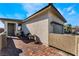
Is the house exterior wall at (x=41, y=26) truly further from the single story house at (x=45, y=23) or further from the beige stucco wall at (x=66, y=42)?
the beige stucco wall at (x=66, y=42)

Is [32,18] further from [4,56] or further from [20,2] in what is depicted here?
[4,56]

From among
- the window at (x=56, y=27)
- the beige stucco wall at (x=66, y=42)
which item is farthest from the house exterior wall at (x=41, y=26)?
the window at (x=56, y=27)

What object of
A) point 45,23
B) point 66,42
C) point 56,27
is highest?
point 45,23

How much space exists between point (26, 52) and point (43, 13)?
6.49 feet

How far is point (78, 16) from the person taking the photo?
407 cm

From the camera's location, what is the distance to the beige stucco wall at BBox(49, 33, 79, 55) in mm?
3601

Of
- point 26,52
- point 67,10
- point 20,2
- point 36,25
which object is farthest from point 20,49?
point 67,10

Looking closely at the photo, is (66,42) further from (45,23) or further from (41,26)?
(41,26)

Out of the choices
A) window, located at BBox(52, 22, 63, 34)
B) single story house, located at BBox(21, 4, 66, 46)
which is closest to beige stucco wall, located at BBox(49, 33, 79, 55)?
single story house, located at BBox(21, 4, 66, 46)

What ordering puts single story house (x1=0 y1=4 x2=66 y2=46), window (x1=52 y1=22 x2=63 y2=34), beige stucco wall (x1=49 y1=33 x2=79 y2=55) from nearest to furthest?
1. beige stucco wall (x1=49 y1=33 x2=79 y2=55)
2. single story house (x1=0 y1=4 x2=66 y2=46)
3. window (x1=52 y1=22 x2=63 y2=34)

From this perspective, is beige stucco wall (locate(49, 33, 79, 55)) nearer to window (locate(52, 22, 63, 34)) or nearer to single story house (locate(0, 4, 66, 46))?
single story house (locate(0, 4, 66, 46))

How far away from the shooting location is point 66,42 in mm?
4004

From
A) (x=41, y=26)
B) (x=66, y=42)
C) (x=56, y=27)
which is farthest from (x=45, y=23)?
(x=66, y=42)

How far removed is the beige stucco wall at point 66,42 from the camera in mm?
3601
